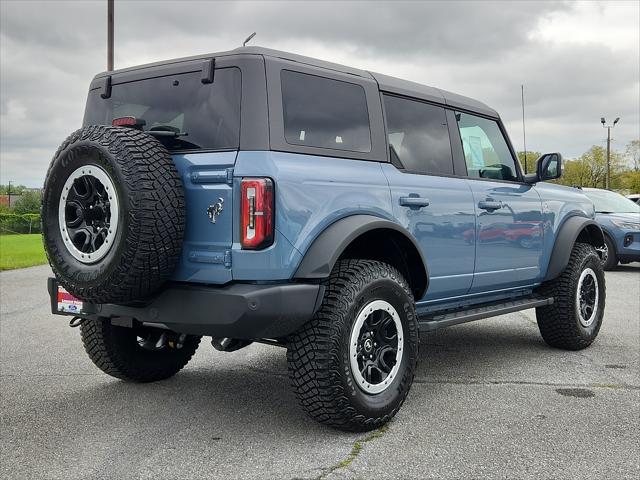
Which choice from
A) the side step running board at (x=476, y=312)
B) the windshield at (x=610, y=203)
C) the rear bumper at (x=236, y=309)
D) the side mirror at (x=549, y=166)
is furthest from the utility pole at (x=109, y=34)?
the rear bumper at (x=236, y=309)

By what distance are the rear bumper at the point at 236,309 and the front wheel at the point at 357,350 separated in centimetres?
14

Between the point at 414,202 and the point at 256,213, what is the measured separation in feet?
4.24

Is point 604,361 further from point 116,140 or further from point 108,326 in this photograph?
point 116,140

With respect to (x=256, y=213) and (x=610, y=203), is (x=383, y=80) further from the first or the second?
(x=610, y=203)

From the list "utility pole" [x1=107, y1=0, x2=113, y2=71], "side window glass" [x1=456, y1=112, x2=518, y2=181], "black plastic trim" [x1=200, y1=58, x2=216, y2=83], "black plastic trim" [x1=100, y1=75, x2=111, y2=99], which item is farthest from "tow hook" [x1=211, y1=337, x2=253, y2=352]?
"utility pole" [x1=107, y1=0, x2=113, y2=71]

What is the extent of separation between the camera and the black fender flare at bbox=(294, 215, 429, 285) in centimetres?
346

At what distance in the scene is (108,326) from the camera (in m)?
4.49

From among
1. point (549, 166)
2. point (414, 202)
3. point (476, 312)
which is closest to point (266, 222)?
point (414, 202)

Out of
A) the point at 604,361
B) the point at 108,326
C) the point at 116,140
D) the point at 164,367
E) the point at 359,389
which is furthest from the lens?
the point at 604,361

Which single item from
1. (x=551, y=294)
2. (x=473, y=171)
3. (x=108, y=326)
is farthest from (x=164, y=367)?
(x=551, y=294)

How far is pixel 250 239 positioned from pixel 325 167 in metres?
0.65

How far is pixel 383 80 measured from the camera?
4.46m

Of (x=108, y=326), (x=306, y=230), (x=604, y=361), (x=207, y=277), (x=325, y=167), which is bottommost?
(x=604, y=361)

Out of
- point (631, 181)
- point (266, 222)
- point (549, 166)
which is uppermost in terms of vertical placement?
point (631, 181)
